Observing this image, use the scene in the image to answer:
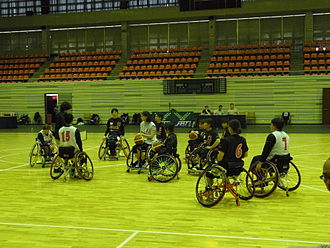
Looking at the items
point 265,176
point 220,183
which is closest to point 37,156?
point 220,183

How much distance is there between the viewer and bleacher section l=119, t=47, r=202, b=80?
22016mm

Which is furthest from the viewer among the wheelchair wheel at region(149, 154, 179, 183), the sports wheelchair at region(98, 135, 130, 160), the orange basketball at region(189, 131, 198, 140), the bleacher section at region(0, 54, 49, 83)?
the bleacher section at region(0, 54, 49, 83)

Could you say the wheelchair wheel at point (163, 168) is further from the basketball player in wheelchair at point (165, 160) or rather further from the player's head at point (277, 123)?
the player's head at point (277, 123)

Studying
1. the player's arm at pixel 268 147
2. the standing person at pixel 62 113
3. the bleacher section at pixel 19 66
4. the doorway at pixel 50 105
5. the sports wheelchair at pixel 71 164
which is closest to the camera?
the player's arm at pixel 268 147

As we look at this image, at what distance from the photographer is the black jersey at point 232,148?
577cm

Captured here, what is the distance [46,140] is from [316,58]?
15878 mm

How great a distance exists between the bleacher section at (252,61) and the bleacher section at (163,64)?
47.1 inches

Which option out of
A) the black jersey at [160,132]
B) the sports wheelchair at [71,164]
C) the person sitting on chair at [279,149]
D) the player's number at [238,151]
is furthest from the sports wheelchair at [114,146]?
the player's number at [238,151]

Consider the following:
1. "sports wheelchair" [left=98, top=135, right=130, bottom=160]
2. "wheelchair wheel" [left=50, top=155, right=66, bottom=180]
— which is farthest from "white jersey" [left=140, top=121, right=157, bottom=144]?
"wheelchair wheel" [left=50, top=155, right=66, bottom=180]

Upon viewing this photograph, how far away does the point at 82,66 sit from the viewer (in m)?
24.3

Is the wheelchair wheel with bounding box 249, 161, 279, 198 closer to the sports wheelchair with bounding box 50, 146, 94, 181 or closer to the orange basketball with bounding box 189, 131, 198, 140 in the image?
the orange basketball with bounding box 189, 131, 198, 140

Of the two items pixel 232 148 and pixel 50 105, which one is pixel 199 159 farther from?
pixel 50 105

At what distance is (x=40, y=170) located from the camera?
30.0 ft

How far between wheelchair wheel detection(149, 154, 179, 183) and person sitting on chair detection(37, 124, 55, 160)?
2858 millimetres
